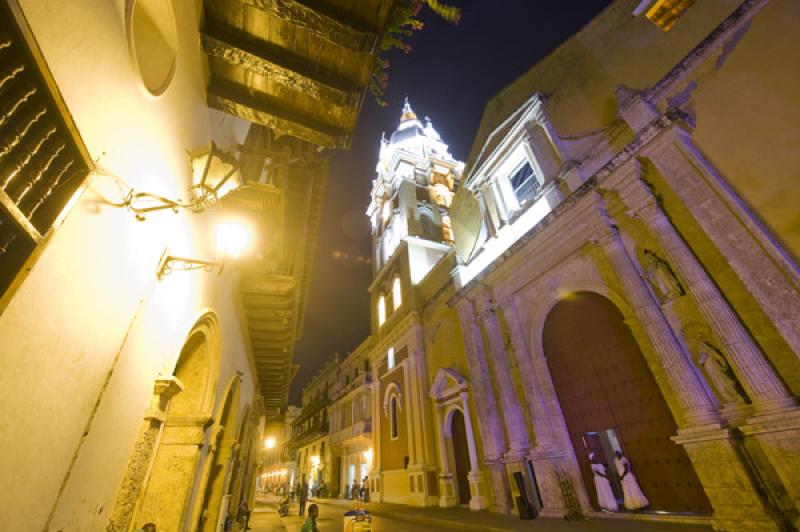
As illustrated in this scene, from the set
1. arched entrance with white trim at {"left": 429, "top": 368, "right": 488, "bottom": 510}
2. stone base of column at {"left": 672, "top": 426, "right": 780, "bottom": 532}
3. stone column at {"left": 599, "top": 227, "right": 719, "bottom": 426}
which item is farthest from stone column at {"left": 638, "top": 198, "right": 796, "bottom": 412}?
arched entrance with white trim at {"left": 429, "top": 368, "right": 488, "bottom": 510}

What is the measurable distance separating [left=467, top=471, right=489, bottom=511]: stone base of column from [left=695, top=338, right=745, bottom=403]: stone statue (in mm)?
7272

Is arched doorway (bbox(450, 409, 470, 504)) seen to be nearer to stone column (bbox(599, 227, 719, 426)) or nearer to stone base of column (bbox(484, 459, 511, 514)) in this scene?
stone base of column (bbox(484, 459, 511, 514))

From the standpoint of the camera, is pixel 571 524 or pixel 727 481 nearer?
pixel 727 481

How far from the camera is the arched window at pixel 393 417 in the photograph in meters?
16.3

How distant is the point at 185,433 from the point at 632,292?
884 cm

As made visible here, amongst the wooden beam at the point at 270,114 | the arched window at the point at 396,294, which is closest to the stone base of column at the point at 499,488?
the wooden beam at the point at 270,114

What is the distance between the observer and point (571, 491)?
26.1ft

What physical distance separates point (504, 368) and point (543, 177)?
6.47 metres

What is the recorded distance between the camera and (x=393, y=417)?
55.1ft

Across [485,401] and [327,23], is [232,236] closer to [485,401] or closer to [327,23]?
[327,23]

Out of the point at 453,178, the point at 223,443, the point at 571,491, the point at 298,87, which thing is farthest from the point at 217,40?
the point at 453,178

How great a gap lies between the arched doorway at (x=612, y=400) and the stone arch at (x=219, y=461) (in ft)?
27.3

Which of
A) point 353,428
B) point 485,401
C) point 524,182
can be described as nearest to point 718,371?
point 485,401

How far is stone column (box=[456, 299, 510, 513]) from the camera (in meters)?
9.56
